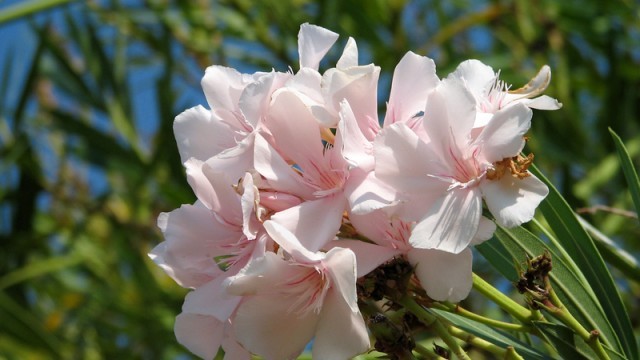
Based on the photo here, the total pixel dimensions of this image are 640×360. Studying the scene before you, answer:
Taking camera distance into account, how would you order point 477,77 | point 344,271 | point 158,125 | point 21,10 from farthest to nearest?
point 158,125 < point 21,10 < point 477,77 < point 344,271

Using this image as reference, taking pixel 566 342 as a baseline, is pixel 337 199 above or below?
above

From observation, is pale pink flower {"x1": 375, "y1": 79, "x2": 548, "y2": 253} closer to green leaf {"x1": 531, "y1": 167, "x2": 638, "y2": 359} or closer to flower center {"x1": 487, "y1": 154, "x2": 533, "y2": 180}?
flower center {"x1": 487, "y1": 154, "x2": 533, "y2": 180}

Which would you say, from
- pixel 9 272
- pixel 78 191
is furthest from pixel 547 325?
pixel 78 191

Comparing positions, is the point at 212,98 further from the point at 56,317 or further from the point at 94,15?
the point at 94,15

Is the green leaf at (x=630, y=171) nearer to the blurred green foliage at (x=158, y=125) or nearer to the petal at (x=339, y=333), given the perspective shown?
the petal at (x=339, y=333)

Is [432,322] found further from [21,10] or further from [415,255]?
[21,10]

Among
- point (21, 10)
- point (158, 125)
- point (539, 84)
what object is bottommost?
point (158, 125)

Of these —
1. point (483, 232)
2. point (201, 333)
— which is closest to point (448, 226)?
point (483, 232)
